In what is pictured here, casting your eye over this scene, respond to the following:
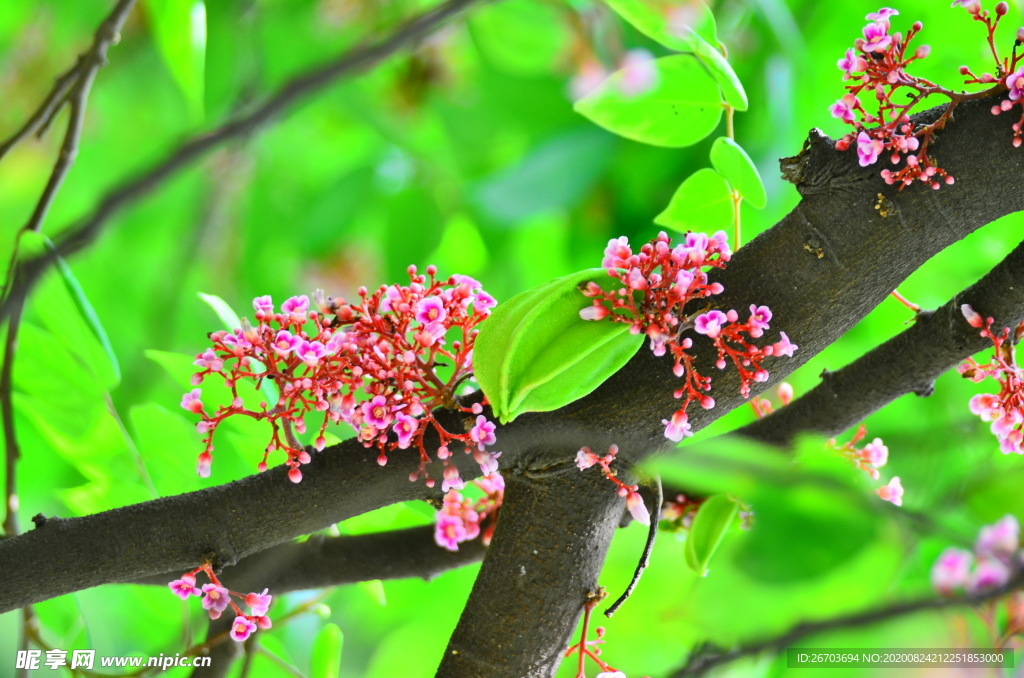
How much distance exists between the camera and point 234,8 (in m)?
0.99

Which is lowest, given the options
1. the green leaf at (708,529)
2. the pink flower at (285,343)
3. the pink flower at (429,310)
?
the green leaf at (708,529)

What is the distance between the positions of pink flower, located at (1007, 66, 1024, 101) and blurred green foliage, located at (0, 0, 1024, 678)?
0.14m

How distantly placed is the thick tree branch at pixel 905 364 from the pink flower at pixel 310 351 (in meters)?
0.23

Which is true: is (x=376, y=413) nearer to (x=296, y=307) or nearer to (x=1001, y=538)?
(x=296, y=307)

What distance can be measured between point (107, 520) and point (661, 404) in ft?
0.87

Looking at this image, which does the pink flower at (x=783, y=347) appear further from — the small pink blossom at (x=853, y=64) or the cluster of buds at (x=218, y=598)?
the cluster of buds at (x=218, y=598)

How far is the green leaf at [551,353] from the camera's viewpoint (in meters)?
0.36

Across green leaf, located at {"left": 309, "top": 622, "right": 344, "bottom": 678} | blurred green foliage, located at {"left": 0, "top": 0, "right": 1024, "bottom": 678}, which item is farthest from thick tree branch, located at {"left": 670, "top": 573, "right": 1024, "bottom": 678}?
green leaf, located at {"left": 309, "top": 622, "right": 344, "bottom": 678}

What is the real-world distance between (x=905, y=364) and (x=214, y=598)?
1.16 feet

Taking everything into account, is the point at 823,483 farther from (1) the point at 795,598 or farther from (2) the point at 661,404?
(2) the point at 661,404

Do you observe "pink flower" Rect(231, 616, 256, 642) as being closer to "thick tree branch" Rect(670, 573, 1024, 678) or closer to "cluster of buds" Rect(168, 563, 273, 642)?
"cluster of buds" Rect(168, 563, 273, 642)

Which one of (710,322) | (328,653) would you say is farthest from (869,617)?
(328,653)

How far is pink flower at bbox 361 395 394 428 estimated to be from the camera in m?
0.38

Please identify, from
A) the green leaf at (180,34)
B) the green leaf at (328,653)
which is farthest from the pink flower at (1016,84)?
the green leaf at (180,34)
